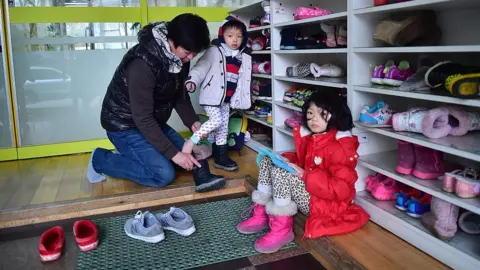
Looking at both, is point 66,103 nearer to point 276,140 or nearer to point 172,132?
point 172,132

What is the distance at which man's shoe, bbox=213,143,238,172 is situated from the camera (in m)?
2.68

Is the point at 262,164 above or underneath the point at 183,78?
underneath

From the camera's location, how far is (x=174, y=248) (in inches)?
69.2

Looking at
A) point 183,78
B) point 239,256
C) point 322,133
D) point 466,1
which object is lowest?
point 239,256

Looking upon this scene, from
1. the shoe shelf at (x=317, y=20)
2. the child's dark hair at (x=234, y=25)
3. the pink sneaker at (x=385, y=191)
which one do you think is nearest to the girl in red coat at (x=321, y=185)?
the pink sneaker at (x=385, y=191)

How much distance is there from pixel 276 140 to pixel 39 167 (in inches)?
64.1

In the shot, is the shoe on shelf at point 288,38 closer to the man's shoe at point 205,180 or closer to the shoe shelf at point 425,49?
the shoe shelf at point 425,49

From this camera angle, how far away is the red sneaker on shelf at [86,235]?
68.9 inches

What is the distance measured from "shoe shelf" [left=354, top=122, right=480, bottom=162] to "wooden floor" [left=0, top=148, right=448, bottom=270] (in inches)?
15.6

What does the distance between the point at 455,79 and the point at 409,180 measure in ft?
1.47

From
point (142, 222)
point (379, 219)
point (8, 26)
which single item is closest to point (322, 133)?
point (379, 219)

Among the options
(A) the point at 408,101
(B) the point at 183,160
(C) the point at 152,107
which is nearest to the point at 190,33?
(C) the point at 152,107

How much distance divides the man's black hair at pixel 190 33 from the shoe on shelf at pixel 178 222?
0.77 m

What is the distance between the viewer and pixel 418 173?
5.55 ft
